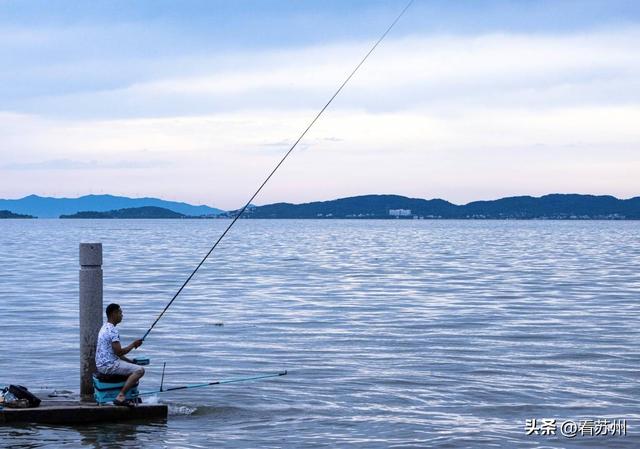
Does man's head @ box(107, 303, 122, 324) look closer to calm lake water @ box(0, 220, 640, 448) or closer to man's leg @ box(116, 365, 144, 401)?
man's leg @ box(116, 365, 144, 401)

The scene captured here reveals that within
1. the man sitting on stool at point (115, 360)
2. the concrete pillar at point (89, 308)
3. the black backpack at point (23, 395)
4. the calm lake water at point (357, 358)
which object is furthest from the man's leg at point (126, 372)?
the black backpack at point (23, 395)

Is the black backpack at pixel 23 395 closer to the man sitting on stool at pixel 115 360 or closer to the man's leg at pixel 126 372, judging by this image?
the man sitting on stool at pixel 115 360

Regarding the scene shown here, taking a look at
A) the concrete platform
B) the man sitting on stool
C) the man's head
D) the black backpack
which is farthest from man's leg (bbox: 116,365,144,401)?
the black backpack

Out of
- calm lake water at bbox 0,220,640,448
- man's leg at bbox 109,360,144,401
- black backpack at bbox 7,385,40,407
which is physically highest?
man's leg at bbox 109,360,144,401

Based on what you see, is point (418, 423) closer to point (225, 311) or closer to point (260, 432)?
point (260, 432)

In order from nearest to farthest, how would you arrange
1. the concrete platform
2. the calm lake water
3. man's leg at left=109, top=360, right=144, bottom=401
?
the concrete platform, man's leg at left=109, top=360, right=144, bottom=401, the calm lake water

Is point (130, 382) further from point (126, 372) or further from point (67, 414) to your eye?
point (67, 414)

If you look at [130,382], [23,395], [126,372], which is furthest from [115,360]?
[23,395]

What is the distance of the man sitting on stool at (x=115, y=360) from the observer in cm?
1151

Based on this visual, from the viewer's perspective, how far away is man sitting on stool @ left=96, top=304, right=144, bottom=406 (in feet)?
37.8

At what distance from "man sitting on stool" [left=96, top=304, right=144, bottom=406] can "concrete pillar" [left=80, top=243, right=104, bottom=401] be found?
416 millimetres

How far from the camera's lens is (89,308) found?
12.0m

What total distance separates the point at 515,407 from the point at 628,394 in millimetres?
1927

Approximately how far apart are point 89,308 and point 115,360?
0.83m
